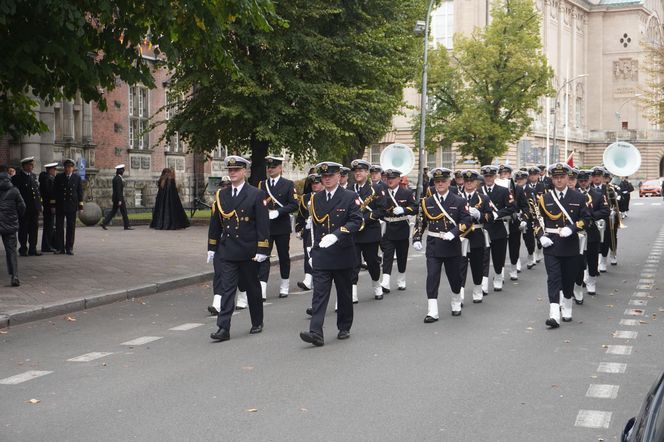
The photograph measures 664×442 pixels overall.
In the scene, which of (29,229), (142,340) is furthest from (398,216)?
(29,229)

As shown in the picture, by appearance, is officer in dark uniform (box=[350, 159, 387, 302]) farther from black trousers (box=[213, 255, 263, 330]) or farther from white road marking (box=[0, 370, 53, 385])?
white road marking (box=[0, 370, 53, 385])

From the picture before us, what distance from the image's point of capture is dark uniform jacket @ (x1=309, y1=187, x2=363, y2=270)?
10.7 m

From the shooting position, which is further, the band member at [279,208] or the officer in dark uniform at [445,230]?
the band member at [279,208]

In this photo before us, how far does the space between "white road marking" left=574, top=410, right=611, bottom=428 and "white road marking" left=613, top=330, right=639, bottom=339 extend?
380 centimetres

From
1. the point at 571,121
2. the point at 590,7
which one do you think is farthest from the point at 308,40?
the point at 590,7

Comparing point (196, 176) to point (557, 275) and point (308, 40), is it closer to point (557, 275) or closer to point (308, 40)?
point (308, 40)

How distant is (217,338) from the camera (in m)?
10.6

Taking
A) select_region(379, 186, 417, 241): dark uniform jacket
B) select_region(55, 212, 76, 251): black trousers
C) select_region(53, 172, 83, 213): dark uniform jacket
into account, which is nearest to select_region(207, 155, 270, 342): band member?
select_region(379, 186, 417, 241): dark uniform jacket

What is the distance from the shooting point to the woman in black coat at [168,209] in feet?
96.4

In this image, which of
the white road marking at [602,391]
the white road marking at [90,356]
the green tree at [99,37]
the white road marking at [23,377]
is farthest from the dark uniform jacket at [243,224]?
the green tree at [99,37]

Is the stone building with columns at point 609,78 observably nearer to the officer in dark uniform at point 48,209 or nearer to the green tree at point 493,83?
the green tree at point 493,83

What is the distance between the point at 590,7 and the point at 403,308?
93614mm

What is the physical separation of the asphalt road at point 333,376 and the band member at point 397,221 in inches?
77.5

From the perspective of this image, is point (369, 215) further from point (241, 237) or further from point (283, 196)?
point (241, 237)
